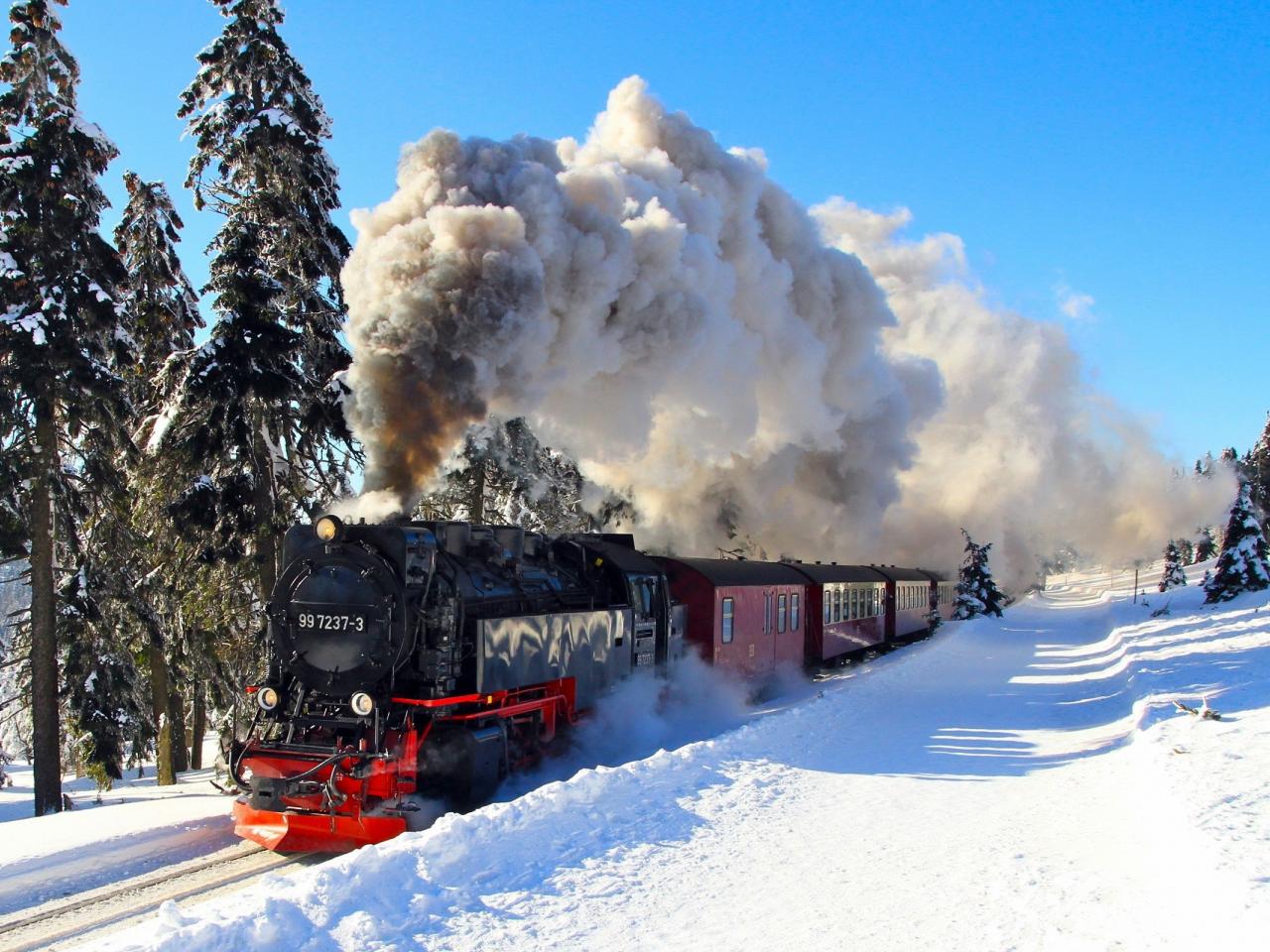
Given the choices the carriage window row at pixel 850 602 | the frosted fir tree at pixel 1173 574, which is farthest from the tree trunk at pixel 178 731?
the frosted fir tree at pixel 1173 574

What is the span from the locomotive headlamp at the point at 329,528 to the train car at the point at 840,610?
12216 millimetres

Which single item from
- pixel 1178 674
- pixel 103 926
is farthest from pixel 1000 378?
pixel 103 926

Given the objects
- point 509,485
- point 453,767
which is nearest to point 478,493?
point 509,485

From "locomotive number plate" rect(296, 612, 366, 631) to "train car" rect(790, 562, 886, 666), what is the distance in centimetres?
1223

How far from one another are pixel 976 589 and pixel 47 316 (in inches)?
1394

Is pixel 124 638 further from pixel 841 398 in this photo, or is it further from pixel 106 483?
pixel 841 398

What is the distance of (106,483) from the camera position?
1458 centimetres

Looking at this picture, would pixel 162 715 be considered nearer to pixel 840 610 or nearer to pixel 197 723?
pixel 197 723

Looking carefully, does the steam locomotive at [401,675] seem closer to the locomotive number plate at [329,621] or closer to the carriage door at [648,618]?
the locomotive number plate at [329,621]

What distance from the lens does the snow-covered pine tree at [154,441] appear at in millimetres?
14617

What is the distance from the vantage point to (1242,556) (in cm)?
3262

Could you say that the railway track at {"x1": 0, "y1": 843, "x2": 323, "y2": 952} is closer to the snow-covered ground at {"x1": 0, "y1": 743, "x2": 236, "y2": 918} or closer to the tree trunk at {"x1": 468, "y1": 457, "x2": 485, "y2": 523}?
the snow-covered ground at {"x1": 0, "y1": 743, "x2": 236, "y2": 918}

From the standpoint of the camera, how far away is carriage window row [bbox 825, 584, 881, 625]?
66.3 ft

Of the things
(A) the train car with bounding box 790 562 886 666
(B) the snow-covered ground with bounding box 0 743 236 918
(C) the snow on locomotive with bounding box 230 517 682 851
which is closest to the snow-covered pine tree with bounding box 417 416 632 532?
(A) the train car with bounding box 790 562 886 666
